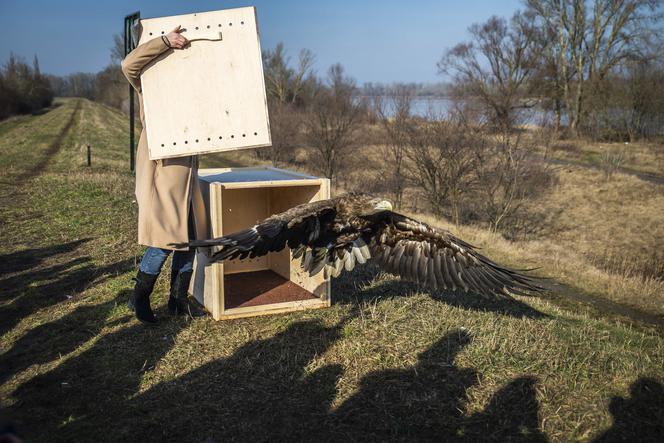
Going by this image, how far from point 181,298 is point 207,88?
1.89 m

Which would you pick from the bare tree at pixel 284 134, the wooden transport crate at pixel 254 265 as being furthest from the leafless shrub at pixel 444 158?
the wooden transport crate at pixel 254 265

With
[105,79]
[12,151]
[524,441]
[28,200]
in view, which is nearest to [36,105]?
[105,79]

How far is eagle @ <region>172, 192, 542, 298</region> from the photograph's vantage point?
14.8 ft

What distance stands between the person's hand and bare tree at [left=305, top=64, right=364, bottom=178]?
666 inches

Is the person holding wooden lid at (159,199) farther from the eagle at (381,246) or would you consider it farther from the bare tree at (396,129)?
the bare tree at (396,129)

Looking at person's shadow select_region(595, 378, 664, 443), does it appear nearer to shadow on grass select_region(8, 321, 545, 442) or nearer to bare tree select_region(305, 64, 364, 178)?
shadow on grass select_region(8, 321, 545, 442)

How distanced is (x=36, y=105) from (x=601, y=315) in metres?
63.1

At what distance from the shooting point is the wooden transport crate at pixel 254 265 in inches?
196

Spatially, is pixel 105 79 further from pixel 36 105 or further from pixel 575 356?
pixel 575 356

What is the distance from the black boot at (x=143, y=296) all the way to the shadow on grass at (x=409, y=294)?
1806mm

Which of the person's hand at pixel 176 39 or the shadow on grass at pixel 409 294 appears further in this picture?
the shadow on grass at pixel 409 294

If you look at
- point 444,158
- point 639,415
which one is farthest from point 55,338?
point 444,158

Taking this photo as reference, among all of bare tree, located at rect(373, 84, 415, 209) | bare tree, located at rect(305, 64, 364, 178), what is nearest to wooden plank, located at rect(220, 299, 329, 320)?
bare tree, located at rect(373, 84, 415, 209)

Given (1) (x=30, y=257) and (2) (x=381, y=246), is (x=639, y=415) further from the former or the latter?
(1) (x=30, y=257)
